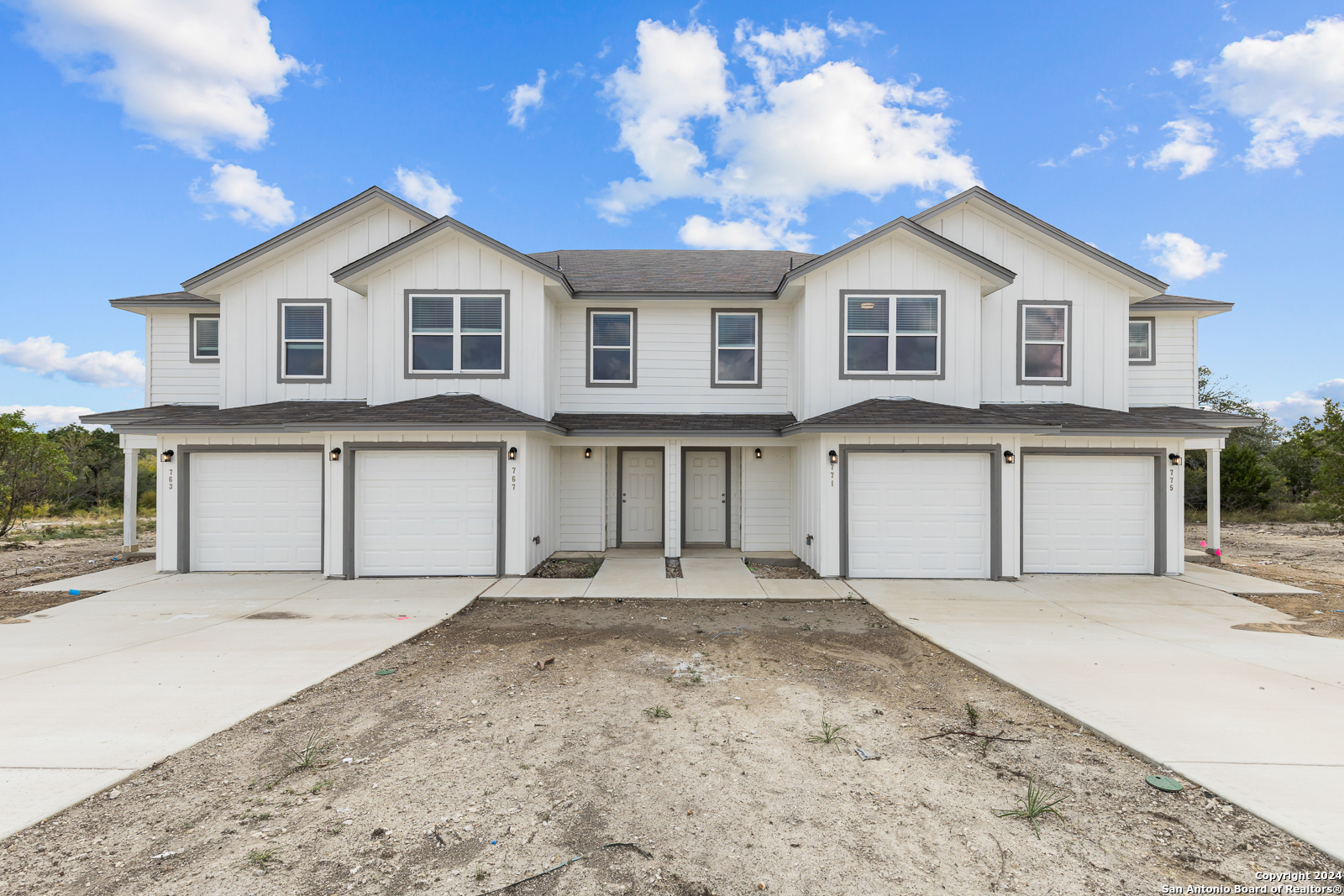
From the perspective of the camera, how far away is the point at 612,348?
11836 millimetres

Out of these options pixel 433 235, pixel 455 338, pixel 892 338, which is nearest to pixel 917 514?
pixel 892 338

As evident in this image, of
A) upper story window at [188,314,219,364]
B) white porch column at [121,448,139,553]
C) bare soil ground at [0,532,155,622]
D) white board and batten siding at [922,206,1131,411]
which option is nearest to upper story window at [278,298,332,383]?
upper story window at [188,314,219,364]

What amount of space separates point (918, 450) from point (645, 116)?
55.6 feet

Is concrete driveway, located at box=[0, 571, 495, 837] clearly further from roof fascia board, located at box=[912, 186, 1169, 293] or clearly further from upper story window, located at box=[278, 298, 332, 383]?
roof fascia board, located at box=[912, 186, 1169, 293]

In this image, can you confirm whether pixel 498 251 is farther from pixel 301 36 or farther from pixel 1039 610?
pixel 1039 610

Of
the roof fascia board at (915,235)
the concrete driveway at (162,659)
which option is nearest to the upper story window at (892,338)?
the roof fascia board at (915,235)

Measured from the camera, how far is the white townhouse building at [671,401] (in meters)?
9.77

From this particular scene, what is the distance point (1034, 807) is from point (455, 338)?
10480 mm

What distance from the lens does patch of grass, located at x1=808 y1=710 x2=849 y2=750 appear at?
4.04 meters

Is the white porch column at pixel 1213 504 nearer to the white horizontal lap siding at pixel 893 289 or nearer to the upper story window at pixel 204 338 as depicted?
the white horizontal lap siding at pixel 893 289

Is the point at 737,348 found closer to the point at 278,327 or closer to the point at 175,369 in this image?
the point at 278,327

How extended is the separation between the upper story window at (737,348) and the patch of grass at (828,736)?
8.28 metres

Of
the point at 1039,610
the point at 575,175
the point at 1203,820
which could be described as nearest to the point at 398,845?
the point at 1203,820

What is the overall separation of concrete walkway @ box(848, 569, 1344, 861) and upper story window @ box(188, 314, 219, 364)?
13.8 m
